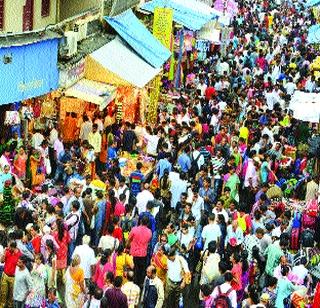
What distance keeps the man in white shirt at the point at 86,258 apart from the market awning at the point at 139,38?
11629 mm

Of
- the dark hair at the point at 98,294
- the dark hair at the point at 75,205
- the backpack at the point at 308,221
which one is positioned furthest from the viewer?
the backpack at the point at 308,221

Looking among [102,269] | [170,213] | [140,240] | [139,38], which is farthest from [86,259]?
[139,38]

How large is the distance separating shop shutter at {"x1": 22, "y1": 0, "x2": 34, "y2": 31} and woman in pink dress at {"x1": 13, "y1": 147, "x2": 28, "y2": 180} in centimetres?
451

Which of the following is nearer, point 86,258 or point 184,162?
point 86,258

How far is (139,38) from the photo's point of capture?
24453 mm

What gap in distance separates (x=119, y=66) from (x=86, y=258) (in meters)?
10.2

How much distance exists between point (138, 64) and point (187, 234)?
33.0 ft

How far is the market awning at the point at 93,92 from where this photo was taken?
66.1ft

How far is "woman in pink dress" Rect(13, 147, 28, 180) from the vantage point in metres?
16.8

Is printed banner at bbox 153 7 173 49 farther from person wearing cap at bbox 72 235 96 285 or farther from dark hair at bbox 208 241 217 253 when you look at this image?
person wearing cap at bbox 72 235 96 285

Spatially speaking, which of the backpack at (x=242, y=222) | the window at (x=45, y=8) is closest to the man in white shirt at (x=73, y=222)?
the backpack at (x=242, y=222)

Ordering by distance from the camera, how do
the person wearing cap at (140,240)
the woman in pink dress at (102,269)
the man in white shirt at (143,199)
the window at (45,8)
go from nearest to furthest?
the woman in pink dress at (102,269)
the person wearing cap at (140,240)
the man in white shirt at (143,199)
the window at (45,8)

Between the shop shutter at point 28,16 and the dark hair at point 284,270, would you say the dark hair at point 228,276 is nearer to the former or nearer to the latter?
the dark hair at point 284,270

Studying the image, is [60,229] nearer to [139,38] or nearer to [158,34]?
[139,38]
